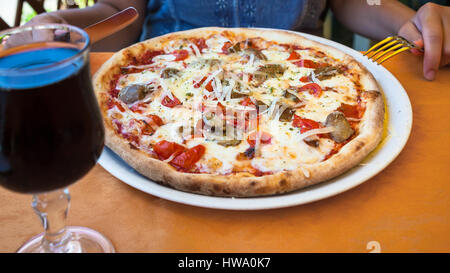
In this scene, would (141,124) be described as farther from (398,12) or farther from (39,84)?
(398,12)

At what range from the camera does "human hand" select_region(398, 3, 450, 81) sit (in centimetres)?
194

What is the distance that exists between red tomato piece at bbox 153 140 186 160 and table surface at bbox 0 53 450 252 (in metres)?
0.18

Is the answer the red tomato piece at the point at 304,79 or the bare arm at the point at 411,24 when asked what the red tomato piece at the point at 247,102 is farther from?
the bare arm at the point at 411,24

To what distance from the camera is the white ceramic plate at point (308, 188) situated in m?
1.21

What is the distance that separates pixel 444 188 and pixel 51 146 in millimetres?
1177

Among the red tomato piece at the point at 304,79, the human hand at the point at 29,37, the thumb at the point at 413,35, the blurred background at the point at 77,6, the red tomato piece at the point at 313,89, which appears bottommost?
the blurred background at the point at 77,6

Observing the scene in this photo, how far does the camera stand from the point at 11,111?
841 mm

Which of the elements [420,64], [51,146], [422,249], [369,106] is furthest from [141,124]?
[420,64]

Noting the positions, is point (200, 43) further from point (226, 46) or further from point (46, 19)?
point (46, 19)

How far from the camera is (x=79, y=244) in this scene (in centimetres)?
112

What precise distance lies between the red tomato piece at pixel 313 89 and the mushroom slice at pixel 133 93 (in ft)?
2.35

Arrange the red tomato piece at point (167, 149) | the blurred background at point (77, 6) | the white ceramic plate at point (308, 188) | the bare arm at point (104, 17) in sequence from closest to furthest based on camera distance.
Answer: the white ceramic plate at point (308, 188) < the red tomato piece at point (167, 149) < the bare arm at point (104, 17) < the blurred background at point (77, 6)

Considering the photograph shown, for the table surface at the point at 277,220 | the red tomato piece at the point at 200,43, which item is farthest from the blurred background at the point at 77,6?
the table surface at the point at 277,220

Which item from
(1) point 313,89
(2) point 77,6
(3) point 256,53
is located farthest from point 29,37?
(2) point 77,6
